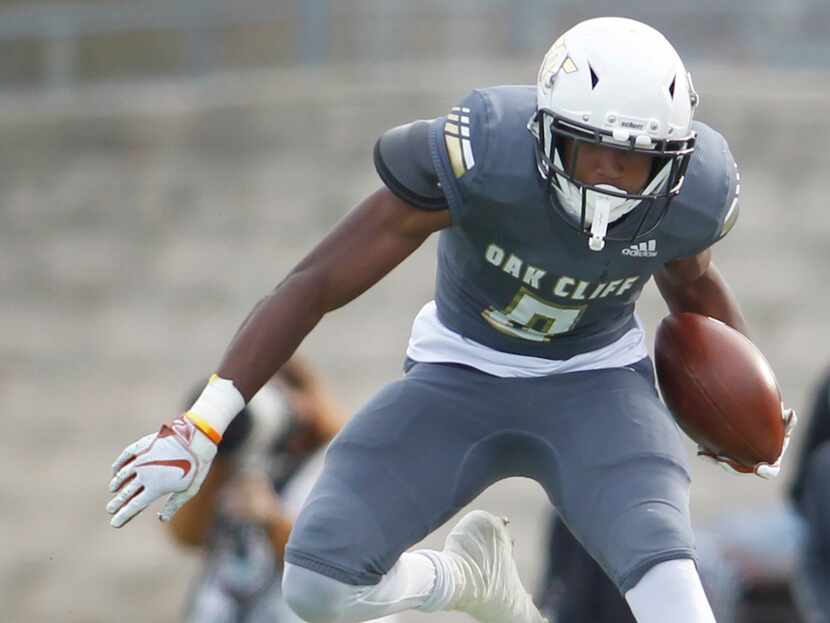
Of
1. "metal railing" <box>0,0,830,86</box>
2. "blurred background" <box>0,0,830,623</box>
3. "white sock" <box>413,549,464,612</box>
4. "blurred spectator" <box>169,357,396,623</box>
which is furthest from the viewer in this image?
"metal railing" <box>0,0,830,86</box>

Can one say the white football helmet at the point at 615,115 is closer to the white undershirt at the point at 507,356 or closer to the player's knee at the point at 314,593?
the white undershirt at the point at 507,356

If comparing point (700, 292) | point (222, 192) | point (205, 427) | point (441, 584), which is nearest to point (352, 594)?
point (441, 584)

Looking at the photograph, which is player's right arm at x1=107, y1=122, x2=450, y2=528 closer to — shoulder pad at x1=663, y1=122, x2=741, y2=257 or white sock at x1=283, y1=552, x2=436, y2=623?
white sock at x1=283, y1=552, x2=436, y2=623

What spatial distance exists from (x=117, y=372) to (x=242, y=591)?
4.08 m

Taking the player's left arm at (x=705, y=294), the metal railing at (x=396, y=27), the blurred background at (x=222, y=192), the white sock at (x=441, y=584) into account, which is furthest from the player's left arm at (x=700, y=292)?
the metal railing at (x=396, y=27)

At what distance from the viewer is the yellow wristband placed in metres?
3.56

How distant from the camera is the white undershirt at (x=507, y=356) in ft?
12.6

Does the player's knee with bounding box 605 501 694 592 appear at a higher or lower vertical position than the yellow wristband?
lower

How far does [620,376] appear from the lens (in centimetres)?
382

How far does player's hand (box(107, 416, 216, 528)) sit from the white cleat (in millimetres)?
726

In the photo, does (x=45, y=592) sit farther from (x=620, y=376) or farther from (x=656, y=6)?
(x=620, y=376)

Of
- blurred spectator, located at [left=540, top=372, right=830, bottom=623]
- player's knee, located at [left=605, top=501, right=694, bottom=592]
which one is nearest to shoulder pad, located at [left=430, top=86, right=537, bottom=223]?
player's knee, located at [left=605, top=501, right=694, bottom=592]

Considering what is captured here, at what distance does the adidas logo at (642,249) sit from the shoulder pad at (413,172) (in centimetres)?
41

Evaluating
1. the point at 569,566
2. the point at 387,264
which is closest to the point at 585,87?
the point at 387,264
